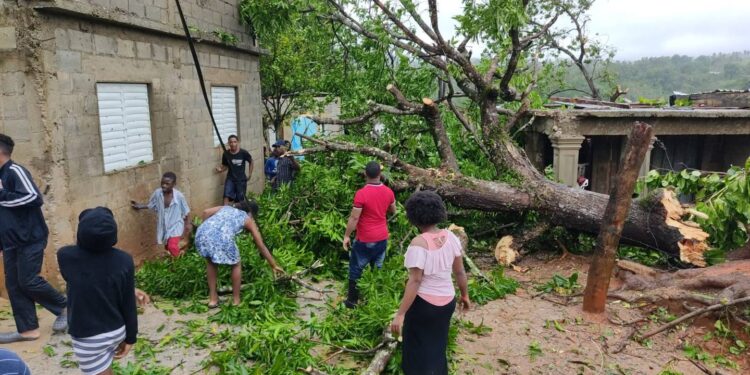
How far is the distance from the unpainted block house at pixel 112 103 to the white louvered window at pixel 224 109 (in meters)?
0.04

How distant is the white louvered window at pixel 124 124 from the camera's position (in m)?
6.20

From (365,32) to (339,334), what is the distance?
6.61m

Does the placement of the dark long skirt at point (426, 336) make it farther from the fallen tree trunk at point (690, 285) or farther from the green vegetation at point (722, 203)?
the green vegetation at point (722, 203)

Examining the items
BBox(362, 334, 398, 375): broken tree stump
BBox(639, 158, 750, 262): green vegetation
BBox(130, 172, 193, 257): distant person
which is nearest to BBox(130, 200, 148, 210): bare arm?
BBox(130, 172, 193, 257): distant person

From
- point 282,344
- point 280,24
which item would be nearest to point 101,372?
point 282,344

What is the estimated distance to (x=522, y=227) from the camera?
27.1ft

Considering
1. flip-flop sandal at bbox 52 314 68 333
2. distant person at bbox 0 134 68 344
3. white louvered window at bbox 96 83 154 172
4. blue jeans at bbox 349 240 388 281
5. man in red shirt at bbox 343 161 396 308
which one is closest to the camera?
distant person at bbox 0 134 68 344

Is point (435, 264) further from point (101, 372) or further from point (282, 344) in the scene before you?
point (101, 372)

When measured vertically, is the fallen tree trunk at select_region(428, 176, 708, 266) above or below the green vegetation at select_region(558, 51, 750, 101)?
below

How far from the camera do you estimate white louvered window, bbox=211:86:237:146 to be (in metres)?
8.94

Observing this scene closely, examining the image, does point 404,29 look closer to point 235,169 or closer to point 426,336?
point 235,169

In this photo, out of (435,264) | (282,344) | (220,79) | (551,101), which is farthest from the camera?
(551,101)

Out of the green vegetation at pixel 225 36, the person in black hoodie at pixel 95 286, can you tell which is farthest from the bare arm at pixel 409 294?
A: the green vegetation at pixel 225 36

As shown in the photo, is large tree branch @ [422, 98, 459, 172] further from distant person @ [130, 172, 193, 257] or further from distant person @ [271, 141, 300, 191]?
distant person @ [130, 172, 193, 257]
